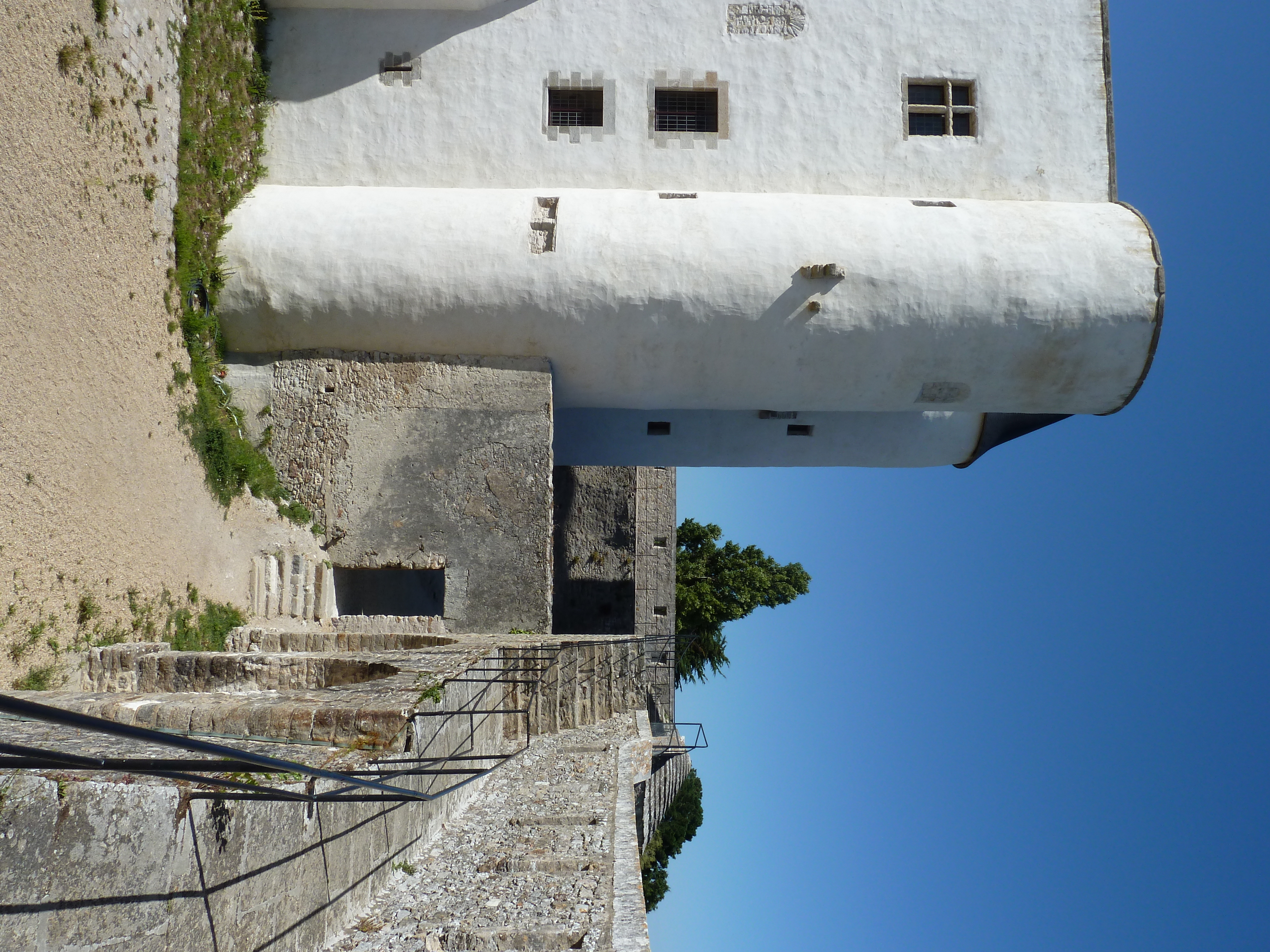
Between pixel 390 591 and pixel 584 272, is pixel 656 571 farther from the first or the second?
pixel 584 272

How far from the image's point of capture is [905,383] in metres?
11.2

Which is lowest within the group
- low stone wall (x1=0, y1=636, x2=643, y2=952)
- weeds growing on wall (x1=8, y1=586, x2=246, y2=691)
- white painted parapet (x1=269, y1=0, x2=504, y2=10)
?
low stone wall (x1=0, y1=636, x2=643, y2=952)

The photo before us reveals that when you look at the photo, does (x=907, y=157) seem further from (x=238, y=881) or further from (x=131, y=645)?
(x=238, y=881)

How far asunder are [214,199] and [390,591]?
529cm

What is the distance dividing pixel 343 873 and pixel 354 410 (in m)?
6.15

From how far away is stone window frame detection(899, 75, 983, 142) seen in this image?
38.2ft

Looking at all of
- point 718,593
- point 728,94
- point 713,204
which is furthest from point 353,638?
point 718,593

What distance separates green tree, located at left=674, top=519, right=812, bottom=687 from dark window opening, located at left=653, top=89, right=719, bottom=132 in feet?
33.0

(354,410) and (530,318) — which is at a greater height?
(530,318)

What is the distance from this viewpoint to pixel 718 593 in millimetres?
20750

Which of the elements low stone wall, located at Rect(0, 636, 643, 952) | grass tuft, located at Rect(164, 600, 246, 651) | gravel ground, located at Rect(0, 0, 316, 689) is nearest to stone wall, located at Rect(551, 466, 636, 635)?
gravel ground, located at Rect(0, 0, 316, 689)

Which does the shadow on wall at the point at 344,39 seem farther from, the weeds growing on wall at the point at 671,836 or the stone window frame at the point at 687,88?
the weeds growing on wall at the point at 671,836

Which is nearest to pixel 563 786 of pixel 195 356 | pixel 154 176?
pixel 195 356

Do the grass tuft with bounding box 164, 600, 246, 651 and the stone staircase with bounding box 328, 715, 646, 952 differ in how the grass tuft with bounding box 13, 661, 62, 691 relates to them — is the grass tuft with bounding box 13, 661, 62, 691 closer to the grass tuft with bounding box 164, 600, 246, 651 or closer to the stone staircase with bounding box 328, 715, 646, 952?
the grass tuft with bounding box 164, 600, 246, 651
